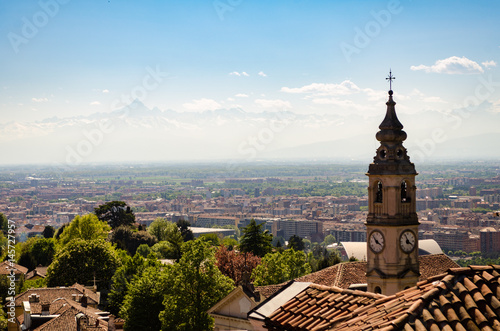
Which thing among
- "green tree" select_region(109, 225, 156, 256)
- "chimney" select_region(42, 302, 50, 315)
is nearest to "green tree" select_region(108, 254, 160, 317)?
"chimney" select_region(42, 302, 50, 315)

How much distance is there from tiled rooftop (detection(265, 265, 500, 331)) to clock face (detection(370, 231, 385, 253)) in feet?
51.8

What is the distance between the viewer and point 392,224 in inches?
954

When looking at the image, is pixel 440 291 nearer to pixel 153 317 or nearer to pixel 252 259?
pixel 153 317

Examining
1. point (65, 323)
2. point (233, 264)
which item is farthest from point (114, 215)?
point (65, 323)

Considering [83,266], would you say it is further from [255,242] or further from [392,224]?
[392,224]

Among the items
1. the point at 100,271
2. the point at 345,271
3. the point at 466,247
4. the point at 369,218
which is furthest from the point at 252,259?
the point at 466,247

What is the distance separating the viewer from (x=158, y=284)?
109 feet

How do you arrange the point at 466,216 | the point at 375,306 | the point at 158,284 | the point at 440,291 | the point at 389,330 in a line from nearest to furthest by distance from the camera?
the point at 389,330 → the point at 440,291 → the point at 375,306 → the point at 158,284 → the point at 466,216

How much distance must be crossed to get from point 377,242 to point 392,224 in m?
0.85

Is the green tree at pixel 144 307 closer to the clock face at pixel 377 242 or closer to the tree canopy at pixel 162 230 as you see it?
the clock face at pixel 377 242

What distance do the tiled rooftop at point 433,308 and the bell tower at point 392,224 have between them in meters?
15.6

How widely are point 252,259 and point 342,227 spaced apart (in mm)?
144824

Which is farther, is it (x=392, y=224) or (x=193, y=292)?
(x=193, y=292)

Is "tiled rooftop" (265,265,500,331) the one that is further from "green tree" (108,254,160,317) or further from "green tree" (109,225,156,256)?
"green tree" (109,225,156,256)
